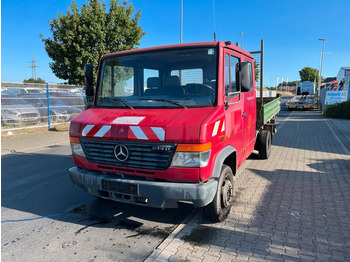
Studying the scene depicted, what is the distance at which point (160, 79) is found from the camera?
12.3 feet

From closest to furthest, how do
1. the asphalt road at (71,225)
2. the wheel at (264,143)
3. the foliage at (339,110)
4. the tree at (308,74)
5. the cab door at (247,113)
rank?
1. the asphalt road at (71,225)
2. the cab door at (247,113)
3. the wheel at (264,143)
4. the foliage at (339,110)
5. the tree at (308,74)

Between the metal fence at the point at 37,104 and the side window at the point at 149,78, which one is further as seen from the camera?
the metal fence at the point at 37,104

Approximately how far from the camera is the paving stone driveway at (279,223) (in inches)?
110

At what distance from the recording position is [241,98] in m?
3.96

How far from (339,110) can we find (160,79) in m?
18.1

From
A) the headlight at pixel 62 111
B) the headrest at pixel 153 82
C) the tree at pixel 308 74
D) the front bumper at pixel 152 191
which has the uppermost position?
the tree at pixel 308 74

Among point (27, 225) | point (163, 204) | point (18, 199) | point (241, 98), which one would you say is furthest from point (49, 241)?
point (241, 98)

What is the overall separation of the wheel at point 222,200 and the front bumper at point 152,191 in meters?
0.32

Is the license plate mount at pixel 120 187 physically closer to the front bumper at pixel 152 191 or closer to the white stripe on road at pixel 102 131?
the front bumper at pixel 152 191

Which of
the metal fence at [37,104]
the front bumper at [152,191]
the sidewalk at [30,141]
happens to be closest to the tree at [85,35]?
the metal fence at [37,104]

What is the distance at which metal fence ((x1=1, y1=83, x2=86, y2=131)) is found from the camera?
11461 millimetres

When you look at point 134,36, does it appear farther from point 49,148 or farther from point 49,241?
point 49,241

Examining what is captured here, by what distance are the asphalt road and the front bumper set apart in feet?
1.69

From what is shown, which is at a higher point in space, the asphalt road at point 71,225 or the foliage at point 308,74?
the foliage at point 308,74
